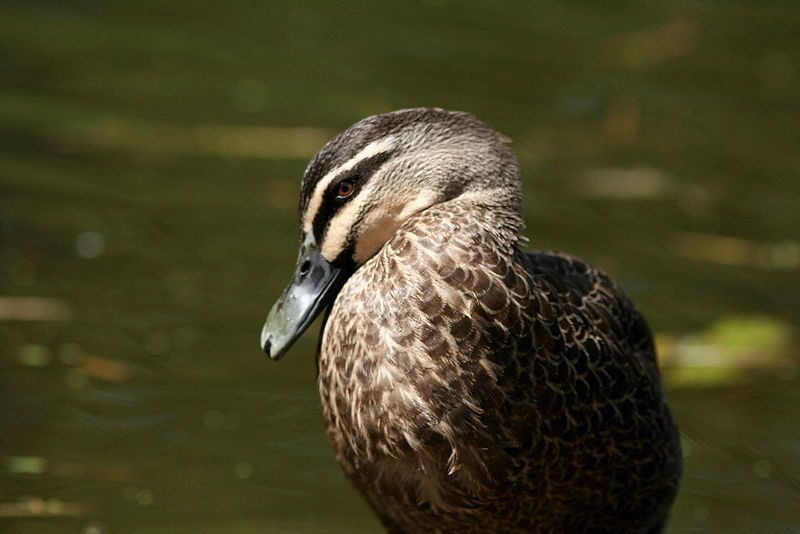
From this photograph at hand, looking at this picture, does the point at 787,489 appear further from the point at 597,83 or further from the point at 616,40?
the point at 616,40

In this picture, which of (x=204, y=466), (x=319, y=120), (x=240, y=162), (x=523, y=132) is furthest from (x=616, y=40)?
(x=204, y=466)

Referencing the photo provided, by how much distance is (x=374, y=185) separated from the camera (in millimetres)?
4219

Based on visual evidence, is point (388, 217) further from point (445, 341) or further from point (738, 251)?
point (738, 251)

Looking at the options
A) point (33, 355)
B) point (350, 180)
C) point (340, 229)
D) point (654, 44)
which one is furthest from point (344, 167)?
point (654, 44)

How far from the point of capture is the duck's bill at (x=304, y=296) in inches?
171

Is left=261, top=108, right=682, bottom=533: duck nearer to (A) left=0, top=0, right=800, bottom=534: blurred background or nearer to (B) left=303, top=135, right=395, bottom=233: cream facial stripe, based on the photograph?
(B) left=303, top=135, right=395, bottom=233: cream facial stripe

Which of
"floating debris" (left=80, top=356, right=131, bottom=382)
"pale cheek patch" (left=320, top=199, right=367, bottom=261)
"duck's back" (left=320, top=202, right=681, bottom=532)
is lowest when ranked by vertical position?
"floating debris" (left=80, top=356, right=131, bottom=382)

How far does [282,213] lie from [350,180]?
3.26 m

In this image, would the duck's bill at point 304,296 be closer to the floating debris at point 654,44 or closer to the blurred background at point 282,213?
the blurred background at point 282,213

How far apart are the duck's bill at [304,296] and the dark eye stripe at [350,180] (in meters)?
0.11

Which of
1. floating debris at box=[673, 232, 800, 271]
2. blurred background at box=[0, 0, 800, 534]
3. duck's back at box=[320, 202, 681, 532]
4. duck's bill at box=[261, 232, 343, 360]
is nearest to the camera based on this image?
duck's back at box=[320, 202, 681, 532]

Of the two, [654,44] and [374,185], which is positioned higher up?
[374,185]

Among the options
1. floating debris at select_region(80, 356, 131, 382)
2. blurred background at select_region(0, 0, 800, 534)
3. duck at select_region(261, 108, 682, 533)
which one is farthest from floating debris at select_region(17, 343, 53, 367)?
duck at select_region(261, 108, 682, 533)

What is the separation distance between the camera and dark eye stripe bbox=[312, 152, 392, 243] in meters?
4.18
